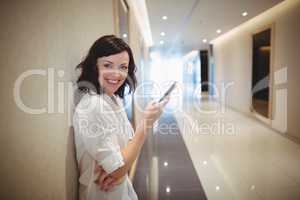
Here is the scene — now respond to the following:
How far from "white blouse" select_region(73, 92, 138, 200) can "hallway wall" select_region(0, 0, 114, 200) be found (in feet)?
0.28

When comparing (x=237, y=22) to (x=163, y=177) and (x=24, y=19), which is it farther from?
(x=24, y=19)

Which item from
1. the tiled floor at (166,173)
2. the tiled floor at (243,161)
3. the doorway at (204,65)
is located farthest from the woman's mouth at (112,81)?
the doorway at (204,65)

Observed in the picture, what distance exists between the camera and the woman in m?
0.94

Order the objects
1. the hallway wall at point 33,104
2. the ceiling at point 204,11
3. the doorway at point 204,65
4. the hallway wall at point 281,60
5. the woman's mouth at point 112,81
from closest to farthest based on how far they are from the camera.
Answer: the hallway wall at point 33,104 < the woman's mouth at point 112,81 < the hallway wall at point 281,60 < the ceiling at point 204,11 < the doorway at point 204,65

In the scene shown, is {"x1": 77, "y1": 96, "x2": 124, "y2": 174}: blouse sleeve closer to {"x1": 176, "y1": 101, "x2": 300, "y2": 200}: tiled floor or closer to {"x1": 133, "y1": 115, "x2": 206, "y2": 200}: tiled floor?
{"x1": 133, "y1": 115, "x2": 206, "y2": 200}: tiled floor

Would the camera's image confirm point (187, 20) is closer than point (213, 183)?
No

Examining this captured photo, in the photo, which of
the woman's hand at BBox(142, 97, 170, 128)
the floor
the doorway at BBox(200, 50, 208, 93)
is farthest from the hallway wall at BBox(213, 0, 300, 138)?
the doorway at BBox(200, 50, 208, 93)

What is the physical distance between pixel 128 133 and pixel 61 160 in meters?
0.36

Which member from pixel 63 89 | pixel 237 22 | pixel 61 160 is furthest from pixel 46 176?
pixel 237 22

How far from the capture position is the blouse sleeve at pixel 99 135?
0.93 m

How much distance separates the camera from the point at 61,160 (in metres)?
0.95

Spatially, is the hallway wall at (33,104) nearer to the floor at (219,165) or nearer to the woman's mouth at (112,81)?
the woman's mouth at (112,81)

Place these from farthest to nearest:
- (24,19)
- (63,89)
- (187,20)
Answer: (187,20), (63,89), (24,19)

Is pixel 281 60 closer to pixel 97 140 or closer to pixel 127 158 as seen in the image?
pixel 127 158
